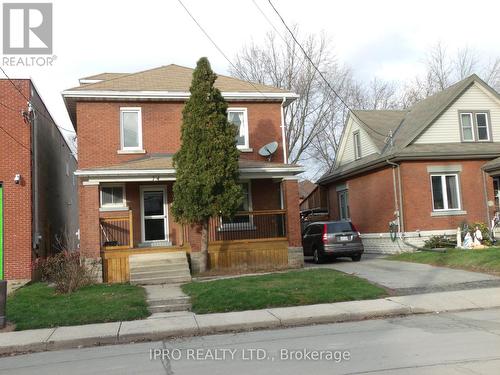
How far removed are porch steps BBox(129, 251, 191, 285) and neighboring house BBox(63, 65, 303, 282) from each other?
0.48 m

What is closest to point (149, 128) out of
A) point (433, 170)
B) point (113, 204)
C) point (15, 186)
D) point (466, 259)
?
point (113, 204)

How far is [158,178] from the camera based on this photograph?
16.7 meters

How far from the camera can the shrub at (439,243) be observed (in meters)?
20.0

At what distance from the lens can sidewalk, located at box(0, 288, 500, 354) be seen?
9.00m

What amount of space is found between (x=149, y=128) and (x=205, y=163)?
174 inches

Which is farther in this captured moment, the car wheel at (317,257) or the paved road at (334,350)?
the car wheel at (317,257)

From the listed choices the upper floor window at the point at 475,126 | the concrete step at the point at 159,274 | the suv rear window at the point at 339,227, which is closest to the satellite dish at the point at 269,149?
the suv rear window at the point at 339,227

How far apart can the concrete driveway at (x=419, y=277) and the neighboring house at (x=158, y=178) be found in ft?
9.49

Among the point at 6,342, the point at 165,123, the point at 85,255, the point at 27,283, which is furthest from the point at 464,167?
the point at 6,342

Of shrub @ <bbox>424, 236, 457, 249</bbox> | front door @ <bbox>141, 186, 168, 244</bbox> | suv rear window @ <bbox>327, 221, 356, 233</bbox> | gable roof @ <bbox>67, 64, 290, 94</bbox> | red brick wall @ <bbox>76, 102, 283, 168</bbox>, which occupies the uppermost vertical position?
gable roof @ <bbox>67, 64, 290, 94</bbox>

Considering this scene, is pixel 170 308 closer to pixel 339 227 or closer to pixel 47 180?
pixel 339 227

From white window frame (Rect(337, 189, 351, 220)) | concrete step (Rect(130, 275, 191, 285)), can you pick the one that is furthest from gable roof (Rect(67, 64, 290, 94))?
white window frame (Rect(337, 189, 351, 220))

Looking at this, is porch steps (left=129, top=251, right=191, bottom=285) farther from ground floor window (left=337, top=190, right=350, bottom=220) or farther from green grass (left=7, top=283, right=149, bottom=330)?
ground floor window (left=337, top=190, right=350, bottom=220)

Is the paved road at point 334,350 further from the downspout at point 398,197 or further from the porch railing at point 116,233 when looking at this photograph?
the downspout at point 398,197
